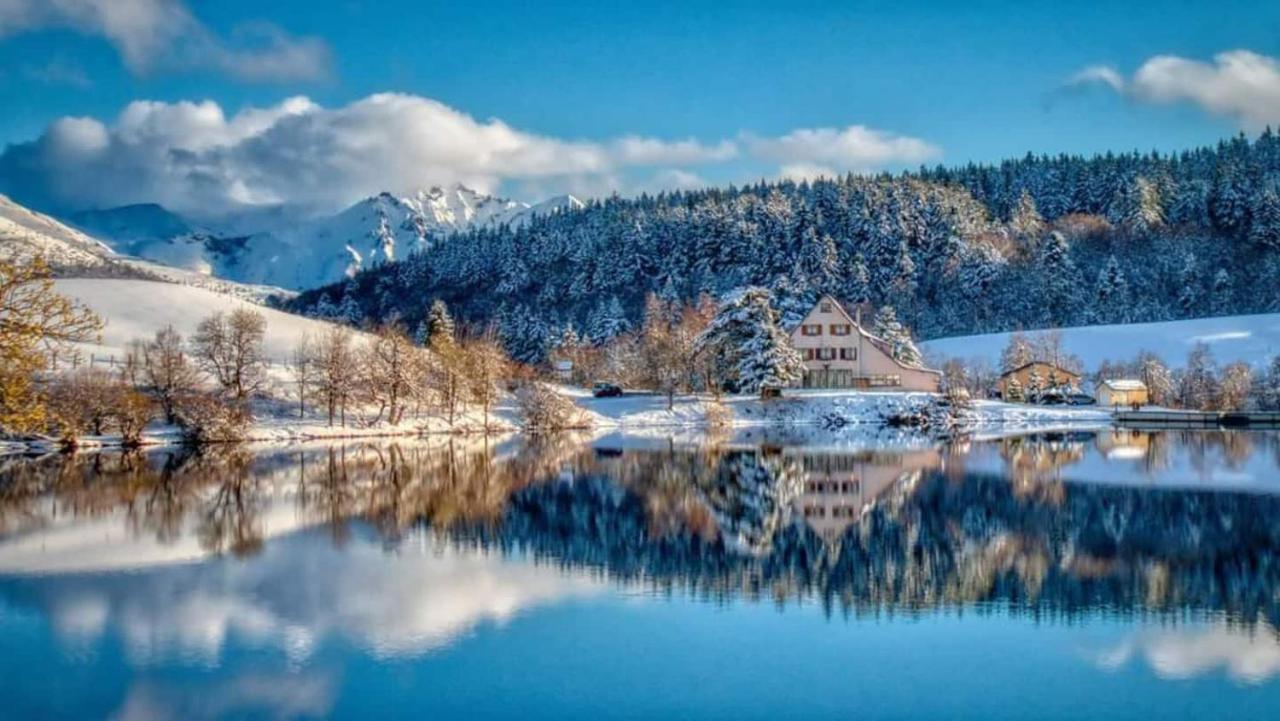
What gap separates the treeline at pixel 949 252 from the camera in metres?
129

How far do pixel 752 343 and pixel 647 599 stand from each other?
58.0 m

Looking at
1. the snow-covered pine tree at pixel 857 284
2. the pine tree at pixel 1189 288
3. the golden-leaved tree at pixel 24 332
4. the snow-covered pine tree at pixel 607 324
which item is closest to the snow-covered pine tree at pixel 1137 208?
the pine tree at pixel 1189 288

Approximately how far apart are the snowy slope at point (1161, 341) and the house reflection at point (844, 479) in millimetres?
61690

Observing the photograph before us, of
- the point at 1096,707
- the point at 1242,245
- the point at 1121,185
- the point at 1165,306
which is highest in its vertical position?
the point at 1121,185

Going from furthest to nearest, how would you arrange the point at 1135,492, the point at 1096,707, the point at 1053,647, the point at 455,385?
the point at 455,385, the point at 1135,492, the point at 1053,647, the point at 1096,707

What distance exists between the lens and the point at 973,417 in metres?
75.9

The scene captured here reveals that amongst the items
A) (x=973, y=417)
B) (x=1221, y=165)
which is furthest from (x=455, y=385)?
(x=1221, y=165)

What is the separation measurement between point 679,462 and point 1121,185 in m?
128

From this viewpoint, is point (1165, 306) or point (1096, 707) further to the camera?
point (1165, 306)

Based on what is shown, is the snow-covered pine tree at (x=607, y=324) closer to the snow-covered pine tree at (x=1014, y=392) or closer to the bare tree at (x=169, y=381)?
the snow-covered pine tree at (x=1014, y=392)

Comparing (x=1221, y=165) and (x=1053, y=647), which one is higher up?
(x=1221, y=165)

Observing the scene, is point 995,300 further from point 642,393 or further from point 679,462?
point 679,462

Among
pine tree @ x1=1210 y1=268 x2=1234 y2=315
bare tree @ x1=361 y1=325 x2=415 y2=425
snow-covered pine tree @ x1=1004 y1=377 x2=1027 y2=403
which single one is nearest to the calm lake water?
bare tree @ x1=361 y1=325 x2=415 y2=425

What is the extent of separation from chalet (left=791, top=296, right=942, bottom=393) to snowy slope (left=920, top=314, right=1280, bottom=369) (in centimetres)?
2657
